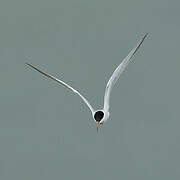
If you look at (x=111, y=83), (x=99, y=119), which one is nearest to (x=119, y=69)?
(x=111, y=83)

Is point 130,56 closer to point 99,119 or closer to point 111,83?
point 111,83

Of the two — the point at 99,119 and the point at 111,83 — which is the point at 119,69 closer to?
the point at 111,83

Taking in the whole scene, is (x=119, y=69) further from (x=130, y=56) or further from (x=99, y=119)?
(x=99, y=119)

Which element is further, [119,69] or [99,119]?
[119,69]

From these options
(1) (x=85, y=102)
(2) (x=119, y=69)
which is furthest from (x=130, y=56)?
(1) (x=85, y=102)

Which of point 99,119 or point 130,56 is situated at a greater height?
point 130,56

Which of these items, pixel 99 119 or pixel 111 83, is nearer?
pixel 99 119

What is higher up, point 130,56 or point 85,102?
point 130,56
